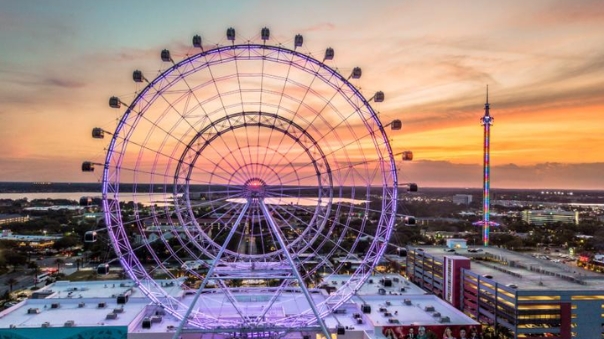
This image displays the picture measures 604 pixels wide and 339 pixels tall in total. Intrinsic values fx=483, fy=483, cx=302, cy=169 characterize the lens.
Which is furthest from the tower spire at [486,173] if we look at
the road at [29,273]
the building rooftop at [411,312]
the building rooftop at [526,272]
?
the road at [29,273]

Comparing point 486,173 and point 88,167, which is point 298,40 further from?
point 486,173

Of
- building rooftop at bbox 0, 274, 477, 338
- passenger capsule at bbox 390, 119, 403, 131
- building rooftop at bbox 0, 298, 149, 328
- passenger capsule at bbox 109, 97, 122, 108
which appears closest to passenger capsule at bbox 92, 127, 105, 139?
passenger capsule at bbox 109, 97, 122, 108

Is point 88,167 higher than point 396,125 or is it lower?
lower

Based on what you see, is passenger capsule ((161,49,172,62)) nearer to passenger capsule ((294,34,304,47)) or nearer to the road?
passenger capsule ((294,34,304,47))

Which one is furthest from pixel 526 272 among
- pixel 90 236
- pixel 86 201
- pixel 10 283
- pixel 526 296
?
pixel 10 283

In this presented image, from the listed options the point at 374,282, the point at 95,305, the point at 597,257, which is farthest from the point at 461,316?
the point at 597,257

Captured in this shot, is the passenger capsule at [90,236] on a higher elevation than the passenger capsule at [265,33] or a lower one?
lower

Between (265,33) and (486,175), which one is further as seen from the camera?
(486,175)

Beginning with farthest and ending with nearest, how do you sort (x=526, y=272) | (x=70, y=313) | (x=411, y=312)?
(x=526, y=272) → (x=411, y=312) → (x=70, y=313)

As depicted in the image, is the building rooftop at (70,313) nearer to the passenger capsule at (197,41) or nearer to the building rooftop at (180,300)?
the building rooftop at (180,300)
